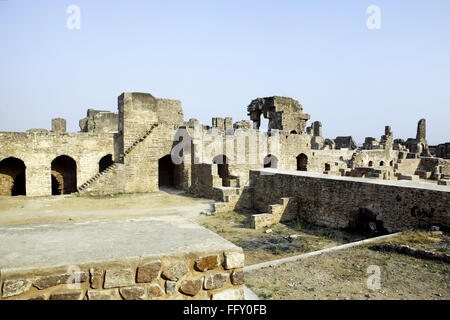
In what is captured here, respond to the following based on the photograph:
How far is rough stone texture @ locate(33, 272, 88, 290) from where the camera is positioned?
1.98 meters

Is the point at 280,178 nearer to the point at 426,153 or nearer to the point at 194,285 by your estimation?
the point at 194,285

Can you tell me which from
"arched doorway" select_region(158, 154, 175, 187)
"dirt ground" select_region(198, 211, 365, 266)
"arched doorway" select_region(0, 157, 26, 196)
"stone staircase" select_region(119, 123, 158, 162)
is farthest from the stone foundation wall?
"arched doorway" select_region(158, 154, 175, 187)

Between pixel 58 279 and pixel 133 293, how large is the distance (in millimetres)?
501

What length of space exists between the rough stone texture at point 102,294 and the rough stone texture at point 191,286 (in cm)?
48

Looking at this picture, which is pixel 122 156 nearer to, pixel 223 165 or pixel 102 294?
pixel 223 165

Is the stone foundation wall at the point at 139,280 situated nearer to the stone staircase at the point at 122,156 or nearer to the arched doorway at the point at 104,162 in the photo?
the stone staircase at the point at 122,156

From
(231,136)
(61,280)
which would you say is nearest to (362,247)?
(61,280)

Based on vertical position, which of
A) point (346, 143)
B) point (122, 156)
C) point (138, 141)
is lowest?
point (122, 156)

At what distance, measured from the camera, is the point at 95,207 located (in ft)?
41.0

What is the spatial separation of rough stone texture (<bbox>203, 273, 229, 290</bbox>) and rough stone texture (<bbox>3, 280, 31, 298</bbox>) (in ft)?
3.95

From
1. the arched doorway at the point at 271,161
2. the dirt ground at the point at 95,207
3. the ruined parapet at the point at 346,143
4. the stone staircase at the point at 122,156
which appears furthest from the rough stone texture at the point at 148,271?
the ruined parapet at the point at 346,143

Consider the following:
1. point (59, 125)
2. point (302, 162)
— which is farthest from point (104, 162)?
point (302, 162)

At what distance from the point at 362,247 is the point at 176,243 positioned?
505 centimetres

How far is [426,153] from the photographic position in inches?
1443
